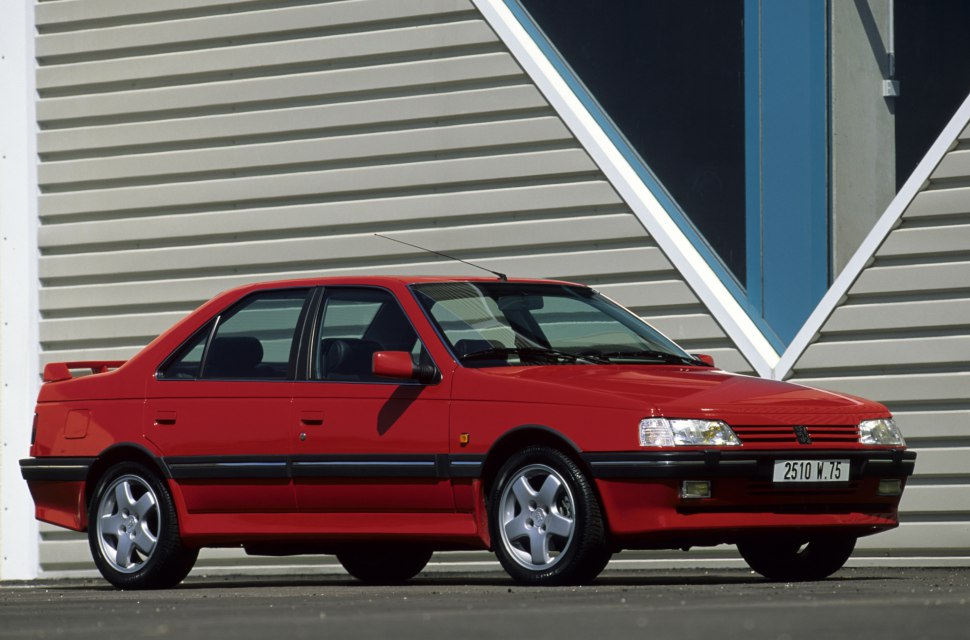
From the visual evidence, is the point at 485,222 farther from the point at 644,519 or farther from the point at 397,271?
the point at 644,519

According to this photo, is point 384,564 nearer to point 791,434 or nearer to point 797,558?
point 797,558

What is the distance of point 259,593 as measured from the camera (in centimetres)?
852

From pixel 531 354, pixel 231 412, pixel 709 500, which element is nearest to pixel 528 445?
pixel 531 354

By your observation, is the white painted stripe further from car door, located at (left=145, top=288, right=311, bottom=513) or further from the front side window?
the front side window

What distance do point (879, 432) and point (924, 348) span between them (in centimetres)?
248

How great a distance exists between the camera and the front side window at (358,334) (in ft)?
29.6

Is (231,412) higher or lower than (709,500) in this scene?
higher

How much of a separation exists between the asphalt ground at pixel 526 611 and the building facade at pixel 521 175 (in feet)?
7.81

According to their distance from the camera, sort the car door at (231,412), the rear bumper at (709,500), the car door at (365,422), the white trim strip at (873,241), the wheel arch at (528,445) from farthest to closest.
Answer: the white trim strip at (873,241) < the car door at (231,412) < the car door at (365,422) < the wheel arch at (528,445) < the rear bumper at (709,500)

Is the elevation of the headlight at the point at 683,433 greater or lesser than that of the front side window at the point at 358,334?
lesser

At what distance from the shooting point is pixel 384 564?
10273 mm

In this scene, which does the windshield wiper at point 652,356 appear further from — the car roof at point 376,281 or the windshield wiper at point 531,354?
the car roof at point 376,281

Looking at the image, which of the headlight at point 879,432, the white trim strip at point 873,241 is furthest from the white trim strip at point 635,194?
the headlight at point 879,432

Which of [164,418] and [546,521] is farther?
[164,418]
